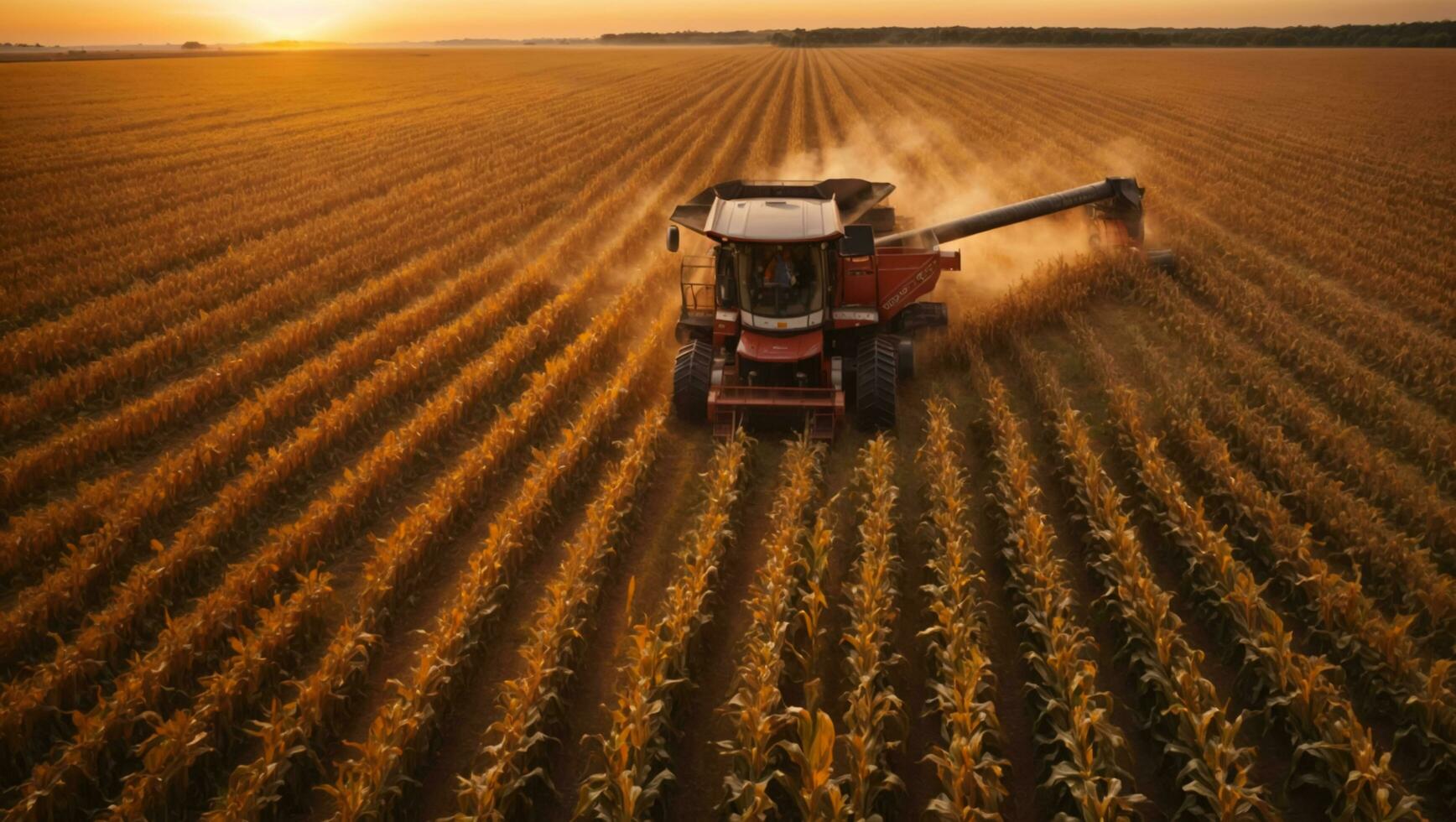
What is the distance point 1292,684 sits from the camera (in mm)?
5703

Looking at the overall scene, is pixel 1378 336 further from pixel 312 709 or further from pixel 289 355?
pixel 289 355

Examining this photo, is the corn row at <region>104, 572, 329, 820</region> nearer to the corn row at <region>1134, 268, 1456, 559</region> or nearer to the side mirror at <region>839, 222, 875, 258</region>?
the side mirror at <region>839, 222, 875, 258</region>

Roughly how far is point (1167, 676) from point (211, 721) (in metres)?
6.16

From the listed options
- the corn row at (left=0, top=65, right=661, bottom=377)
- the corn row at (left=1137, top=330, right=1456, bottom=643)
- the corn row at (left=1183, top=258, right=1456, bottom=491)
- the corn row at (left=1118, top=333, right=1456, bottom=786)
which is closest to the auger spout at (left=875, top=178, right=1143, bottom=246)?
the corn row at (left=1183, top=258, right=1456, bottom=491)

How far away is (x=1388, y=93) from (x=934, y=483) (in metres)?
50.1

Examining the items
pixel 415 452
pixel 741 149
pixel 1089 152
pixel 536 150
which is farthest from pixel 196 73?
pixel 415 452

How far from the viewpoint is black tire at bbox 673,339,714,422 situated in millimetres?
9883

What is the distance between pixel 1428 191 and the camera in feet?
68.2

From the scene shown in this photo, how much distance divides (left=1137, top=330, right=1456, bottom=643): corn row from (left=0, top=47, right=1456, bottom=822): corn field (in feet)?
0.14

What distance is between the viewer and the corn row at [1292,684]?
478cm

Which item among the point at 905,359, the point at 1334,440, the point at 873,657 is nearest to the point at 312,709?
the point at 873,657

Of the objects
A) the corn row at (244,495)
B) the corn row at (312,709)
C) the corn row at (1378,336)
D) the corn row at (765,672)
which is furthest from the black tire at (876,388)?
the corn row at (1378,336)

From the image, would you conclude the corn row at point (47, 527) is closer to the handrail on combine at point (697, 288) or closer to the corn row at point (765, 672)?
the corn row at point (765, 672)

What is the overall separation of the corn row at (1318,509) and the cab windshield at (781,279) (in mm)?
4085
